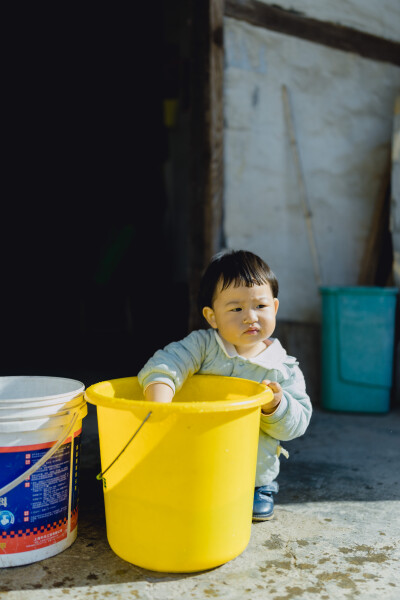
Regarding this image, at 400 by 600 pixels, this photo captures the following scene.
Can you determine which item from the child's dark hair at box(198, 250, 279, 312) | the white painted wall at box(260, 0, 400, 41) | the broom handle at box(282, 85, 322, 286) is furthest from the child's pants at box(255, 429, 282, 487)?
the white painted wall at box(260, 0, 400, 41)

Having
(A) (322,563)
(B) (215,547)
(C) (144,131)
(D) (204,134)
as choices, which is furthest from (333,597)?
(C) (144,131)

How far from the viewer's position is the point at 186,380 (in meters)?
1.85

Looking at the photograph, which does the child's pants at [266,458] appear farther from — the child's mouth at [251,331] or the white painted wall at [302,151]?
the white painted wall at [302,151]

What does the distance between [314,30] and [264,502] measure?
2.87m

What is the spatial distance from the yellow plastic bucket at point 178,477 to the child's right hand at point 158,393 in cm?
19

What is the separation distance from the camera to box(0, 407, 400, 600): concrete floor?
4.59 ft

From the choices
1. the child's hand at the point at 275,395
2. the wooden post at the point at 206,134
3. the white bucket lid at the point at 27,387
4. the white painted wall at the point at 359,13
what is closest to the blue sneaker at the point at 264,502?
the child's hand at the point at 275,395

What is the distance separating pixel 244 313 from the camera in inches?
70.0

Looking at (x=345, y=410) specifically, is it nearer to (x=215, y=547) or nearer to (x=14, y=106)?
(x=215, y=547)

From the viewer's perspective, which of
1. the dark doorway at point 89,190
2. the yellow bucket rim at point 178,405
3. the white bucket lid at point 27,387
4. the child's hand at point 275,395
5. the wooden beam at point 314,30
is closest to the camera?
the yellow bucket rim at point 178,405

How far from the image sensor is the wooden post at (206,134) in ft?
10.2

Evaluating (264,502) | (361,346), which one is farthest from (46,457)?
(361,346)

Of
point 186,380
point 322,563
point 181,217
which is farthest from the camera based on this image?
point 181,217

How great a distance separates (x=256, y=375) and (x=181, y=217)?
372 cm
